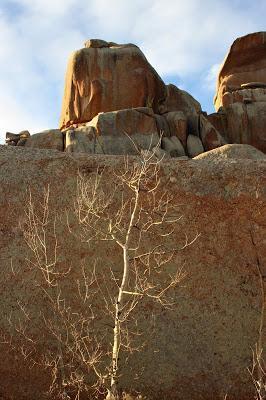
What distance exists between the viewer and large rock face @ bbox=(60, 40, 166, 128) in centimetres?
2612

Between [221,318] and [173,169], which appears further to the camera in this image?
[173,169]

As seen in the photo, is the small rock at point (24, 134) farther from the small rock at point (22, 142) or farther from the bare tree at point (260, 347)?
the bare tree at point (260, 347)

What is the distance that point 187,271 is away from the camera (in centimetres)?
983

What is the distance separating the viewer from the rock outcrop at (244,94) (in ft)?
85.7

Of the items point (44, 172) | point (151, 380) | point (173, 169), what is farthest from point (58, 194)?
point (151, 380)

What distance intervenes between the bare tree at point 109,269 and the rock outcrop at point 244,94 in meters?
16.3

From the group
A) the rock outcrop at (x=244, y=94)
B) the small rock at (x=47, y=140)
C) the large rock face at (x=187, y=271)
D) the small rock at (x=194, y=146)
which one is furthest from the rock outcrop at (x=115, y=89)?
the large rock face at (x=187, y=271)

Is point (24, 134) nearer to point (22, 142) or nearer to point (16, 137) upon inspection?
point (16, 137)

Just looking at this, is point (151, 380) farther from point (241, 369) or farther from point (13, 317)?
point (13, 317)

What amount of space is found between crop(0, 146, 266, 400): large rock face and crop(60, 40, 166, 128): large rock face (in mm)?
15756

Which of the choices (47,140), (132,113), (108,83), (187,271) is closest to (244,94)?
(108,83)

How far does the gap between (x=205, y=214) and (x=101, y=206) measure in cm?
191

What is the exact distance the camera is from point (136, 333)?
29.2 feet

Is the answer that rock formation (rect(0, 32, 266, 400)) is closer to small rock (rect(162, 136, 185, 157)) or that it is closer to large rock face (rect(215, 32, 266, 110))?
small rock (rect(162, 136, 185, 157))
